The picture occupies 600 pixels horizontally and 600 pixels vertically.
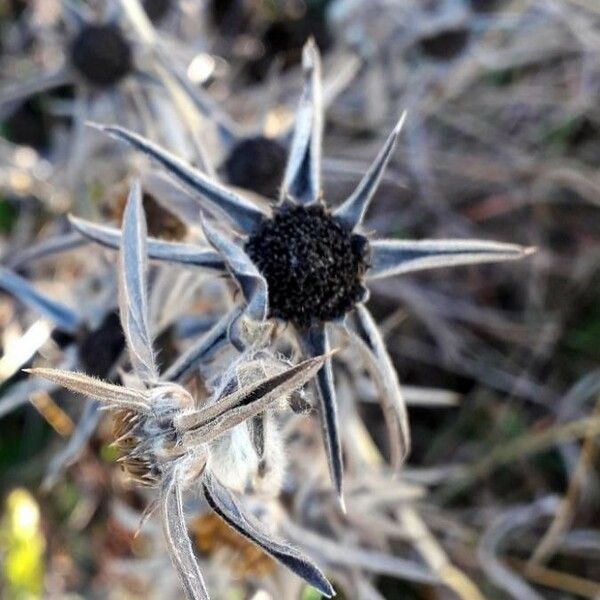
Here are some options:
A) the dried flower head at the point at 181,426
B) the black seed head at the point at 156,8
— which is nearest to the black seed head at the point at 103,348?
the dried flower head at the point at 181,426

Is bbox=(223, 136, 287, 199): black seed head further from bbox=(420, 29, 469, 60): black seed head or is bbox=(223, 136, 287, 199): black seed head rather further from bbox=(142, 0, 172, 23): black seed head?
bbox=(420, 29, 469, 60): black seed head

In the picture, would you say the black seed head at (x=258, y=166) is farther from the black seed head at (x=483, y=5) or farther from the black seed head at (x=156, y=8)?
the black seed head at (x=483, y=5)

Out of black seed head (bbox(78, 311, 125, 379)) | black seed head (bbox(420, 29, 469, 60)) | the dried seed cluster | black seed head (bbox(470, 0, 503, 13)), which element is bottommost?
the dried seed cluster

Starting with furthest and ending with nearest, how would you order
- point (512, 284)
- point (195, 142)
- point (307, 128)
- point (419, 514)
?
point (512, 284) < point (419, 514) < point (195, 142) < point (307, 128)

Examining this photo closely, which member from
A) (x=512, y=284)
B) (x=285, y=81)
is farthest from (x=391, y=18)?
(x=512, y=284)

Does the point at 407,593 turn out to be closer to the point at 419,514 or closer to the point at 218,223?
the point at 419,514

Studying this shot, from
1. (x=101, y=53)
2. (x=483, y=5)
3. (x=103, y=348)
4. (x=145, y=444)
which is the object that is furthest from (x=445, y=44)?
(x=145, y=444)

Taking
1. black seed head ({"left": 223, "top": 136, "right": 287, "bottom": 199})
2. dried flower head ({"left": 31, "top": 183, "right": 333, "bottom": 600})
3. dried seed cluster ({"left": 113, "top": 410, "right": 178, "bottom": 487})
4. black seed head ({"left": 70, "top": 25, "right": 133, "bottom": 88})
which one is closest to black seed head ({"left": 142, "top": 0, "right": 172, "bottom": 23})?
black seed head ({"left": 70, "top": 25, "right": 133, "bottom": 88})

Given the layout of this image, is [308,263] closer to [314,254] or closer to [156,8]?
[314,254]
